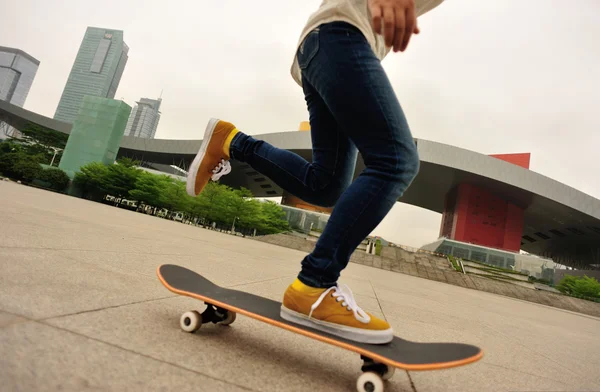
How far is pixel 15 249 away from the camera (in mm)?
1731

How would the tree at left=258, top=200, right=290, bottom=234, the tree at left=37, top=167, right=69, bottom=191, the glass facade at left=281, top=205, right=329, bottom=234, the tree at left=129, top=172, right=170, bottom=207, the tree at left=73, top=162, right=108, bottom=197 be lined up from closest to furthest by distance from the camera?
the tree at left=258, top=200, right=290, bottom=234 < the tree at left=37, top=167, right=69, bottom=191 < the tree at left=129, top=172, right=170, bottom=207 < the glass facade at left=281, top=205, right=329, bottom=234 < the tree at left=73, top=162, right=108, bottom=197

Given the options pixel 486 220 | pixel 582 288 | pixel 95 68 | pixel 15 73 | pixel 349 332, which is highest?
pixel 95 68

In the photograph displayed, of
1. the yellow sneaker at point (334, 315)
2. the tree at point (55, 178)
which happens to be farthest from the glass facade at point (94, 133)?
the yellow sneaker at point (334, 315)

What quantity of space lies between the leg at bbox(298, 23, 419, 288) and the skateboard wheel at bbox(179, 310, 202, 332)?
40 centimetres

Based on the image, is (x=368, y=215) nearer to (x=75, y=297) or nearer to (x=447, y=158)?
(x=75, y=297)

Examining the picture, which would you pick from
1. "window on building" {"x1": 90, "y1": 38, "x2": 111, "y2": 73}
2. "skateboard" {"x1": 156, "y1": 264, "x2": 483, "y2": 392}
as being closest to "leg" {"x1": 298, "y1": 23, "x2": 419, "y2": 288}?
"skateboard" {"x1": 156, "y1": 264, "x2": 483, "y2": 392}

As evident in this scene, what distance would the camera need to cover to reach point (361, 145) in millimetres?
1265

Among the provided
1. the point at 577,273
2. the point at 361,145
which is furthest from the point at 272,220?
the point at 577,273

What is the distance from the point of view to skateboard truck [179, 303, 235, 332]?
3.73ft

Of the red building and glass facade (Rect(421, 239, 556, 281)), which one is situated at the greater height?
the red building

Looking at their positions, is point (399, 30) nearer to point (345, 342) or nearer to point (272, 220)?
point (345, 342)

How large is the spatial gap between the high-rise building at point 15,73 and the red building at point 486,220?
467ft

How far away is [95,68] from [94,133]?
11005 cm

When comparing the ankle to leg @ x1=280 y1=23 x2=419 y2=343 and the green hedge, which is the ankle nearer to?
leg @ x1=280 y1=23 x2=419 y2=343
